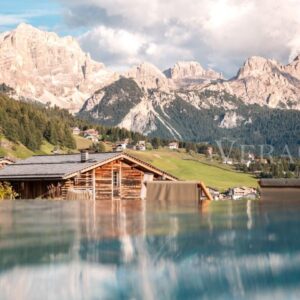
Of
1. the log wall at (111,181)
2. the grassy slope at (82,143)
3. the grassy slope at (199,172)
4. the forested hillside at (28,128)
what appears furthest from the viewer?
the grassy slope at (82,143)

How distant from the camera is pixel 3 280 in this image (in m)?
9.73

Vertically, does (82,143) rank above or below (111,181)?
above

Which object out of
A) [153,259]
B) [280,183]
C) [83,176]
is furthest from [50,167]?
[153,259]

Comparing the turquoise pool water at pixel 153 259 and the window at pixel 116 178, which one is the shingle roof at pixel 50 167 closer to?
the window at pixel 116 178

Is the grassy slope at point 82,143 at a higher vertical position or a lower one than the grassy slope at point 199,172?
higher

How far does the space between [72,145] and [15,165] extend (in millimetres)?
125695

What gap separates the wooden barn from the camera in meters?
44.4

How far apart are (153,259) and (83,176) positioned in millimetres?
36064

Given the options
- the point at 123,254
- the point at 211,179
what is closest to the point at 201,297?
the point at 123,254

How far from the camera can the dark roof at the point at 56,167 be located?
145 ft

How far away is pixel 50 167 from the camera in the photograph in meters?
47.0

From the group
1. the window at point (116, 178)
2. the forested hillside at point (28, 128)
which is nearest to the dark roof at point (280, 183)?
the window at point (116, 178)

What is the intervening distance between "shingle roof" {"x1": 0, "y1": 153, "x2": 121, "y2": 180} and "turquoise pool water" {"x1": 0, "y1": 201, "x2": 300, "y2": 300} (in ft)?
91.4

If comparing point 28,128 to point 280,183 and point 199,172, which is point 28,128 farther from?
point 280,183
